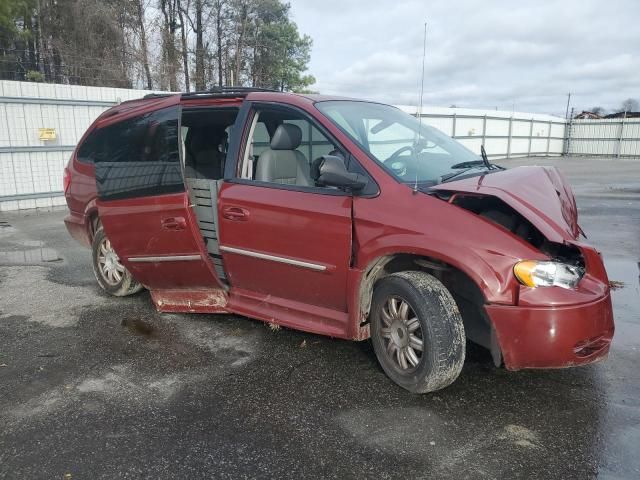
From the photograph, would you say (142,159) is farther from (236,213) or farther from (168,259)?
(236,213)

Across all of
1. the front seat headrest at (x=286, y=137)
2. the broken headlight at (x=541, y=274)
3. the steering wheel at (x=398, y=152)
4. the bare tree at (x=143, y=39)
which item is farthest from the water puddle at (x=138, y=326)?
the bare tree at (x=143, y=39)

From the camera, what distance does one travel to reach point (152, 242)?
4.35 m

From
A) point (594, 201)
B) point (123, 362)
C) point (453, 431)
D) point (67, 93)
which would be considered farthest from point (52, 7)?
point (453, 431)

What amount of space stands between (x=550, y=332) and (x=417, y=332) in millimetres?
752

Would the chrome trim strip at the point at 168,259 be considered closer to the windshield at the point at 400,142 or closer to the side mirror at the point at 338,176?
the side mirror at the point at 338,176

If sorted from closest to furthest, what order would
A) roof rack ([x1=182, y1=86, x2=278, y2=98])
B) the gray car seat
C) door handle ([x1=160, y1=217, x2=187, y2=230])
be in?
the gray car seat
door handle ([x1=160, y1=217, x2=187, y2=230])
roof rack ([x1=182, y1=86, x2=278, y2=98])

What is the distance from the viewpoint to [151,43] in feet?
97.9

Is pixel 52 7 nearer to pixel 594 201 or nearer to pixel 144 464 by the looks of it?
pixel 594 201

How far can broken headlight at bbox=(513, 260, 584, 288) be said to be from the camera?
9.29 feet

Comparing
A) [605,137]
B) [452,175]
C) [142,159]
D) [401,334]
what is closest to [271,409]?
[401,334]

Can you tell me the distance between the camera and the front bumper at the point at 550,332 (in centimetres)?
281

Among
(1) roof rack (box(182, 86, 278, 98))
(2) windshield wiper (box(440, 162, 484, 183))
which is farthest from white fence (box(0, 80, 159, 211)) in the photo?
(2) windshield wiper (box(440, 162, 484, 183))

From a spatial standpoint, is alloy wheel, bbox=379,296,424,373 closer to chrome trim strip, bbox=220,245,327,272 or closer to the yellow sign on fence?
chrome trim strip, bbox=220,245,327,272

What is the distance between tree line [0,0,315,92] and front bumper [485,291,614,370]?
2048 cm
